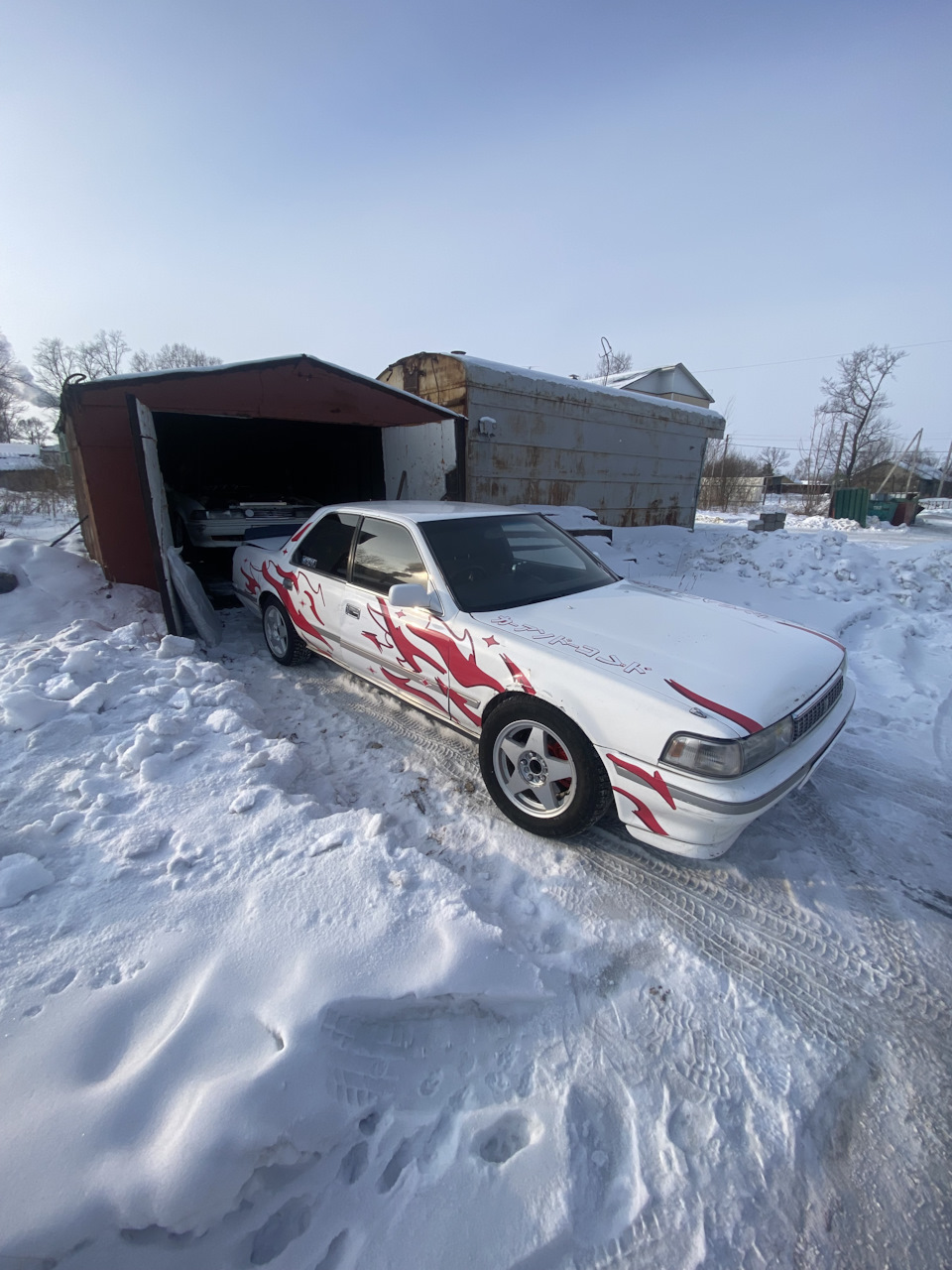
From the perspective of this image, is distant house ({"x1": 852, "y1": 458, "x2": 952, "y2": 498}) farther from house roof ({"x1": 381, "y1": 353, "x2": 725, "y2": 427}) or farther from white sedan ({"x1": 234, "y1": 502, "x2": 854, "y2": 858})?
white sedan ({"x1": 234, "y1": 502, "x2": 854, "y2": 858})

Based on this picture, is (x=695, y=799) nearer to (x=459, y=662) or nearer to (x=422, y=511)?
(x=459, y=662)

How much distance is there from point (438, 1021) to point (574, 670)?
1415mm

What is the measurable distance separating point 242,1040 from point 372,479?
28.7 feet

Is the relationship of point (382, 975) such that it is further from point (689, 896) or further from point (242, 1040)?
point (689, 896)

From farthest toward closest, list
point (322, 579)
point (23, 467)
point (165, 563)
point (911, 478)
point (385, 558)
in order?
point (911, 478), point (23, 467), point (165, 563), point (322, 579), point (385, 558)

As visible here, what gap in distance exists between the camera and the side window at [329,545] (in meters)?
3.97

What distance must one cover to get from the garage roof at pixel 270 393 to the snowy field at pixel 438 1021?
3.42 m

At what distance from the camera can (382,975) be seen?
1.80 meters

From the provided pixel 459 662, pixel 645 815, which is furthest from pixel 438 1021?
pixel 459 662

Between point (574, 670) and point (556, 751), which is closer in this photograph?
point (574, 670)

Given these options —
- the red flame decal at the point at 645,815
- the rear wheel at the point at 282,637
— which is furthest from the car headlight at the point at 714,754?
the rear wheel at the point at 282,637

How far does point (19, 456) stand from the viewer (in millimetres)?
38031

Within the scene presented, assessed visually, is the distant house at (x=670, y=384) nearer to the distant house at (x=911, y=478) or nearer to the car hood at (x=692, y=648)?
the distant house at (x=911, y=478)

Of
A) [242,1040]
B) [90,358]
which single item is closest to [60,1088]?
[242,1040]
